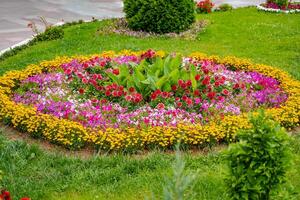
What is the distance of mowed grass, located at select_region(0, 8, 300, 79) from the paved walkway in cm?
151

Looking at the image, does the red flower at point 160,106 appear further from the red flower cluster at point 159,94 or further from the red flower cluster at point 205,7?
the red flower cluster at point 205,7

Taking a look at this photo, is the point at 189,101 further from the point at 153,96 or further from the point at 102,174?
the point at 102,174

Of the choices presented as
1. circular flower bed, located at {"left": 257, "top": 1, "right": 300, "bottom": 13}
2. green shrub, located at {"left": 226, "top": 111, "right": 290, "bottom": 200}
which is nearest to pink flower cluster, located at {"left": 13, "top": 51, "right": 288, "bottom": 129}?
green shrub, located at {"left": 226, "top": 111, "right": 290, "bottom": 200}

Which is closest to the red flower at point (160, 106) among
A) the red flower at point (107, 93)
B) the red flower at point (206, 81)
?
the red flower at point (107, 93)

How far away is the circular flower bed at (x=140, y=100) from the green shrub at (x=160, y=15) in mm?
3866

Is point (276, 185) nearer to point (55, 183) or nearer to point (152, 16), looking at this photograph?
point (55, 183)

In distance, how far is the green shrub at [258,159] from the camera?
471 centimetres

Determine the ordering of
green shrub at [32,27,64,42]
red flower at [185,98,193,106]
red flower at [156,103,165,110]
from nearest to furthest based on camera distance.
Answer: red flower at [156,103,165,110] < red flower at [185,98,193,106] < green shrub at [32,27,64,42]

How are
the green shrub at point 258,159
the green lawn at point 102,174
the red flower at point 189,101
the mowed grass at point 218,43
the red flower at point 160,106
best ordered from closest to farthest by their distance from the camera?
the green shrub at point 258,159, the green lawn at point 102,174, the red flower at point 160,106, the red flower at point 189,101, the mowed grass at point 218,43

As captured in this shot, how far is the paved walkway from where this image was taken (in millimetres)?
14906

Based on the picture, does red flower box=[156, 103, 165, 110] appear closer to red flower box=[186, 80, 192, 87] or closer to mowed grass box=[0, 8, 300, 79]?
red flower box=[186, 80, 192, 87]

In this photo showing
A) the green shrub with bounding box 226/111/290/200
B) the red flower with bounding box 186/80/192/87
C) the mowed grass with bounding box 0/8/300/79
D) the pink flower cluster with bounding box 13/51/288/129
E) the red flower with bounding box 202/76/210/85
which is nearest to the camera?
the green shrub with bounding box 226/111/290/200

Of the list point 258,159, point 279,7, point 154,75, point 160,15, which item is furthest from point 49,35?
point 258,159

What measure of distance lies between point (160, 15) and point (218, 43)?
157cm
